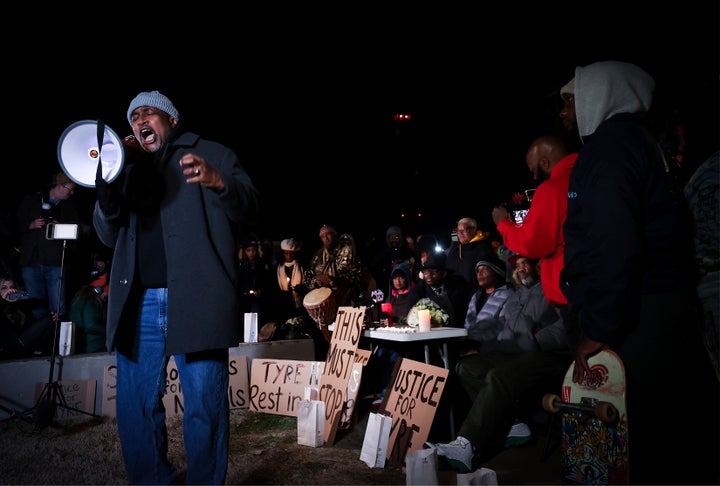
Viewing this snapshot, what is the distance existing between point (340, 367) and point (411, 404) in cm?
85

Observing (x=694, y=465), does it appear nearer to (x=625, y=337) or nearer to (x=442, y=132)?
(x=625, y=337)

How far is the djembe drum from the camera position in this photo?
496 centimetres

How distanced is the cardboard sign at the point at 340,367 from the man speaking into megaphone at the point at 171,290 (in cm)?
165

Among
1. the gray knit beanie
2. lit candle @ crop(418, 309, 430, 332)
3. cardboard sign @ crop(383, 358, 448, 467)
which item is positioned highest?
the gray knit beanie

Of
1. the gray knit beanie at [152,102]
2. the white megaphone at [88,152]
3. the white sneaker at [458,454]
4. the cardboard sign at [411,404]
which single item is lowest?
the white sneaker at [458,454]

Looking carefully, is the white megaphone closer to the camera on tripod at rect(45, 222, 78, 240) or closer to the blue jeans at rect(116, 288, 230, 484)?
the blue jeans at rect(116, 288, 230, 484)

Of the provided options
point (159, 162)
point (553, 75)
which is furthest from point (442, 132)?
point (159, 162)

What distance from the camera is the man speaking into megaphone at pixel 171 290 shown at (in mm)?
2031

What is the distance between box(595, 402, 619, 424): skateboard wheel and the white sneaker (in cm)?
140

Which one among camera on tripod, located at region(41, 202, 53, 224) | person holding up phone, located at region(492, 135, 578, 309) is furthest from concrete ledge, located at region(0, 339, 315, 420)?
person holding up phone, located at region(492, 135, 578, 309)

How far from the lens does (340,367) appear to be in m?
3.93

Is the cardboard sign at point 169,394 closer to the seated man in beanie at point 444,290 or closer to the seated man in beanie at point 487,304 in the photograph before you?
the seated man in beanie at point 444,290

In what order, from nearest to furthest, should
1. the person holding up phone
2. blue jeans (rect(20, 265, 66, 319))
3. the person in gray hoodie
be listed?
the person in gray hoodie
the person holding up phone
blue jeans (rect(20, 265, 66, 319))

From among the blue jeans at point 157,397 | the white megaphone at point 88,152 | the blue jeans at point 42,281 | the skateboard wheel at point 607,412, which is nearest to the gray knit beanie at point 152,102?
the white megaphone at point 88,152
